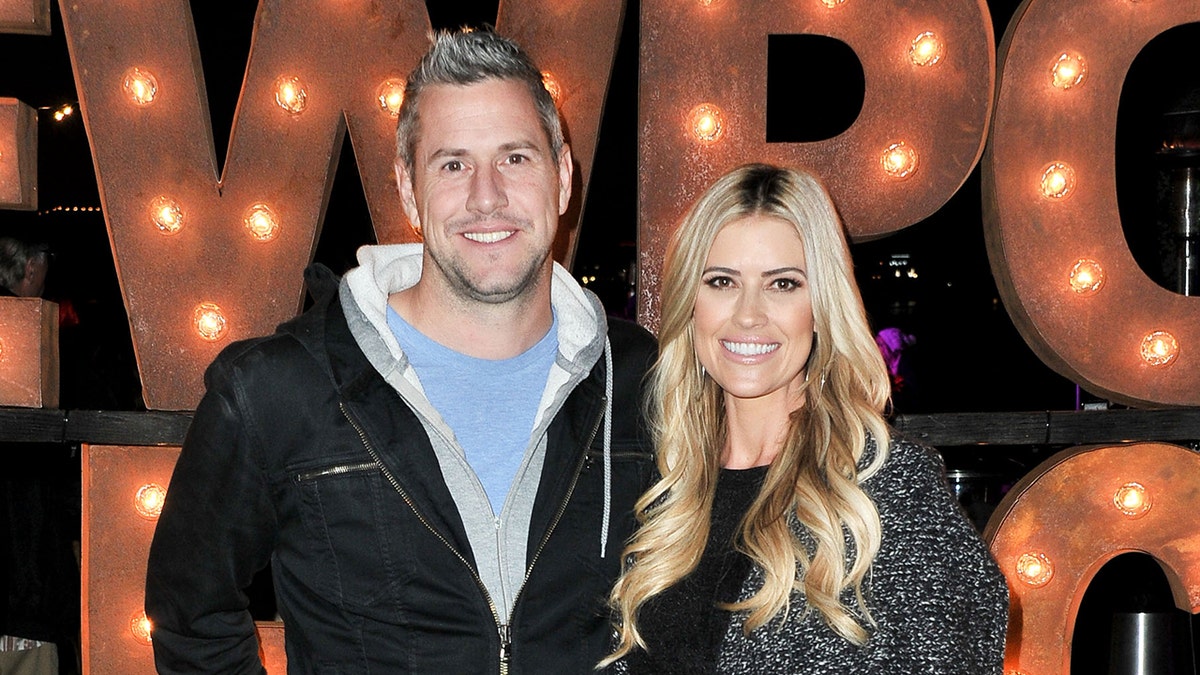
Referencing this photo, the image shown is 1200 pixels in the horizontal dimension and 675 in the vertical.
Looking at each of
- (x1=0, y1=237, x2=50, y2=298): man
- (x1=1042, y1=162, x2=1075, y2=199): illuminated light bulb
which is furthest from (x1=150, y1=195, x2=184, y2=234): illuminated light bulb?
(x1=1042, y1=162, x2=1075, y2=199): illuminated light bulb

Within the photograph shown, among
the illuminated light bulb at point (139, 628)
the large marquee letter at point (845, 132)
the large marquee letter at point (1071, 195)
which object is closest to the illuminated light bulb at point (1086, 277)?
the large marquee letter at point (1071, 195)

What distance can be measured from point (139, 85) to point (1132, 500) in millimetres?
3065

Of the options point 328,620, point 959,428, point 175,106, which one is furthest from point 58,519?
point 959,428

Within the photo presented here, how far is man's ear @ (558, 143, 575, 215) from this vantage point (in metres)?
2.63

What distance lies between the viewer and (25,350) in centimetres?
313

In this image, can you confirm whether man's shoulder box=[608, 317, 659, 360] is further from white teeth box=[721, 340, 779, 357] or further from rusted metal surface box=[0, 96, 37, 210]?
rusted metal surface box=[0, 96, 37, 210]

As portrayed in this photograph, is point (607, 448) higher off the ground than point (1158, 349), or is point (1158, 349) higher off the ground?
point (1158, 349)

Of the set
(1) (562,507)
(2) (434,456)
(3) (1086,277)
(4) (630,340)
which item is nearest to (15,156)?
(2) (434,456)

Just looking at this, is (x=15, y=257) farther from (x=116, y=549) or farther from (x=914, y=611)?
(x=914, y=611)

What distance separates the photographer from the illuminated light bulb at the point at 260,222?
316cm

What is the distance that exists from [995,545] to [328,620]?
1.98 m

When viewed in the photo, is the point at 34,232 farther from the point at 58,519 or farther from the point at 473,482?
the point at 473,482

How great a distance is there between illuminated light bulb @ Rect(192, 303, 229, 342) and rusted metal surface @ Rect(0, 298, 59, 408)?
1.35 ft

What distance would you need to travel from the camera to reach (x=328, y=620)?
233 centimetres
